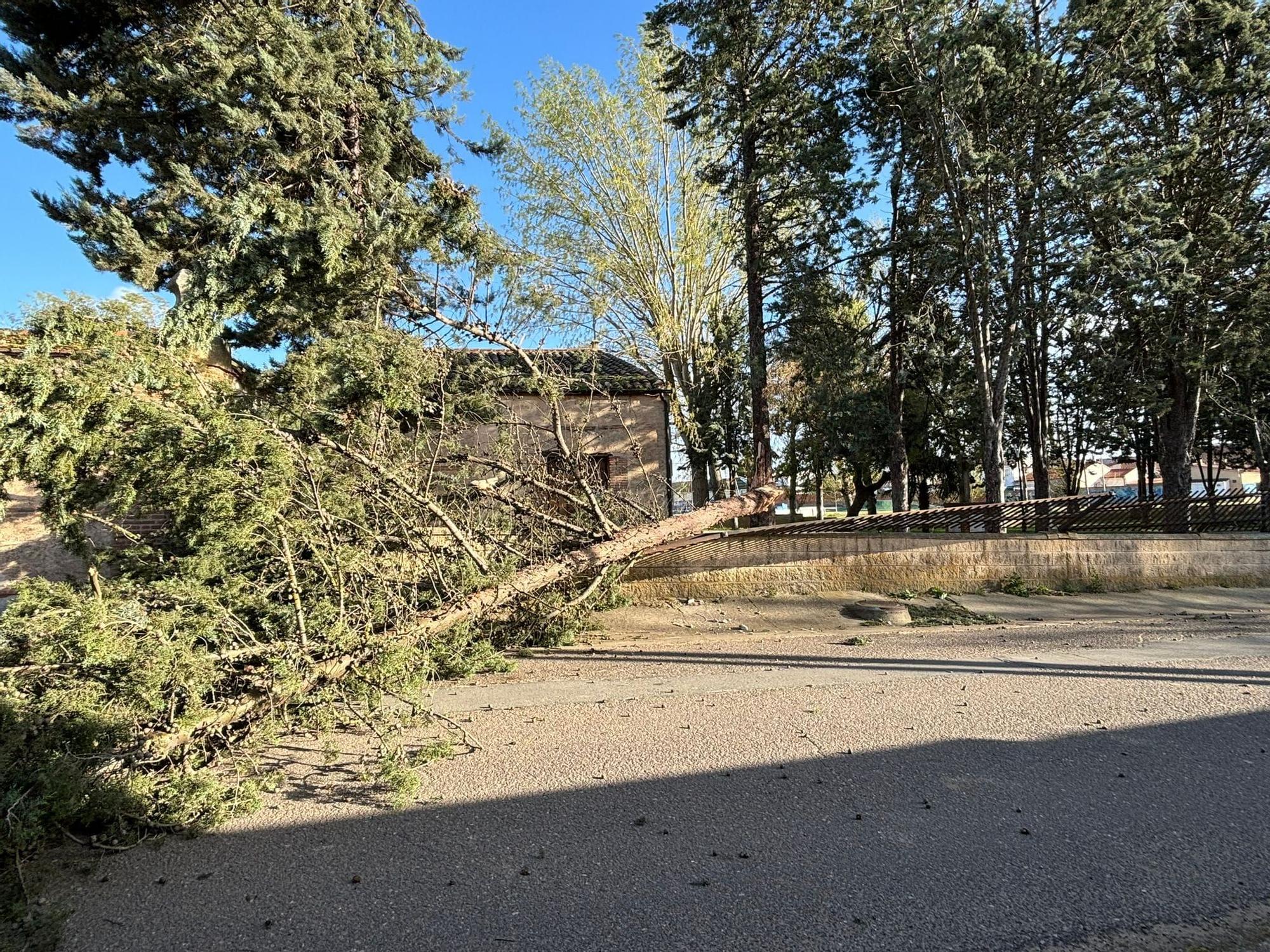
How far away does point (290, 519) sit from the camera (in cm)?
491

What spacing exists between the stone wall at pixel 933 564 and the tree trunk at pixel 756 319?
1840 millimetres

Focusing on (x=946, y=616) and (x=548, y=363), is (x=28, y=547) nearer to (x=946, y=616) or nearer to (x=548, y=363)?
(x=548, y=363)

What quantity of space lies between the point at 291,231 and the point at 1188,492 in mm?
19439

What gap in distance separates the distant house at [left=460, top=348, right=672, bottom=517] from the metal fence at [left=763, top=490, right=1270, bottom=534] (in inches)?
154

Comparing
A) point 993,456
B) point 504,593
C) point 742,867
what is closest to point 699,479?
point 993,456

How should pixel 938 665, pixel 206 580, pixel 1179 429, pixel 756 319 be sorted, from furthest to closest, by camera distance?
pixel 1179 429
pixel 756 319
pixel 938 665
pixel 206 580

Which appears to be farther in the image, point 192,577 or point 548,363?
point 548,363

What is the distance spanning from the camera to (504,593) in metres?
6.71

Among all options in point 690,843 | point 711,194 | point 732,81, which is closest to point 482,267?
point 690,843

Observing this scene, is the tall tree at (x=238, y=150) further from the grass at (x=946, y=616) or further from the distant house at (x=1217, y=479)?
the distant house at (x=1217, y=479)

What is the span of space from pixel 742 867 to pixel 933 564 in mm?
9779

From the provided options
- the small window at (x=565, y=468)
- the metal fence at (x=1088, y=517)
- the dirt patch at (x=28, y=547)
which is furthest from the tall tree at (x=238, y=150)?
the metal fence at (x=1088, y=517)

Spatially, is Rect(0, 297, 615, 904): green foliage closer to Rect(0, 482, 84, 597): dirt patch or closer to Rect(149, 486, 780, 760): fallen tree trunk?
Rect(149, 486, 780, 760): fallen tree trunk

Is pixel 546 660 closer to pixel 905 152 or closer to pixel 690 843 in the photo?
pixel 690 843
